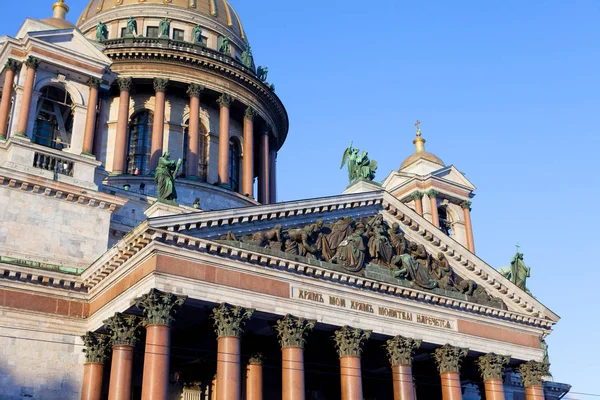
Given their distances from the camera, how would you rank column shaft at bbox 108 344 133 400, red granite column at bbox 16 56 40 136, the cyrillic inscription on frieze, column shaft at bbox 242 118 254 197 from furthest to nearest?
column shaft at bbox 242 118 254 197, red granite column at bbox 16 56 40 136, the cyrillic inscription on frieze, column shaft at bbox 108 344 133 400

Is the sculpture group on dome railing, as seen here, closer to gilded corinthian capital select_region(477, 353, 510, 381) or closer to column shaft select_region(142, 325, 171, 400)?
gilded corinthian capital select_region(477, 353, 510, 381)

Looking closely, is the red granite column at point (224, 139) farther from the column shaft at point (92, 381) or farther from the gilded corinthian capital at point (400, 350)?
the column shaft at point (92, 381)

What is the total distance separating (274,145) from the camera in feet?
148

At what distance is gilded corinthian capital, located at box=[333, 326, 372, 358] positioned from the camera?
2467 centimetres

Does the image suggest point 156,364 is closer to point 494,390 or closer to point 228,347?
point 228,347

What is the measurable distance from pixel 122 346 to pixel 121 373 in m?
0.86

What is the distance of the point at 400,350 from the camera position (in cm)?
2606

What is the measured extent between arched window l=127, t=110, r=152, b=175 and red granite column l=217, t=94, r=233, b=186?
3.73 m

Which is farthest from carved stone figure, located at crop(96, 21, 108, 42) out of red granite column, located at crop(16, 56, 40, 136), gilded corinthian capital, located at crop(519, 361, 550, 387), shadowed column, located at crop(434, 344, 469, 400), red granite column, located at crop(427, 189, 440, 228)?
gilded corinthian capital, located at crop(519, 361, 550, 387)

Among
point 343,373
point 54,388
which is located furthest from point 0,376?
point 343,373

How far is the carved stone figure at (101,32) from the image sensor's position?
3969 cm

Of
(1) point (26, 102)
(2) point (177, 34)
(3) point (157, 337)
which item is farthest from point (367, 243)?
(2) point (177, 34)

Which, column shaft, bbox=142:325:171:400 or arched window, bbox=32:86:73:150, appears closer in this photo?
column shaft, bbox=142:325:171:400

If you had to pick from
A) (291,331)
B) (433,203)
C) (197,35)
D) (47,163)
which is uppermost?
(197,35)
